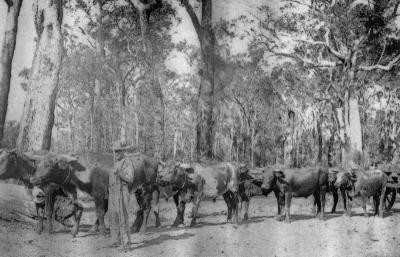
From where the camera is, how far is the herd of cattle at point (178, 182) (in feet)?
26.8

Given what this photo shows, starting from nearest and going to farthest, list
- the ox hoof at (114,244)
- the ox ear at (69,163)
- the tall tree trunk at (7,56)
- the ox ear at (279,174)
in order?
the ox hoof at (114,244) < the ox ear at (69,163) < the tall tree trunk at (7,56) < the ox ear at (279,174)

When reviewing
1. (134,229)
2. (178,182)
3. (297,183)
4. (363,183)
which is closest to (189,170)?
(178,182)

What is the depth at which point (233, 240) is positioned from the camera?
835cm

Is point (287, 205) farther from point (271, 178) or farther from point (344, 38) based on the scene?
point (344, 38)

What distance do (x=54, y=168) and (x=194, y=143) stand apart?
8.51 m

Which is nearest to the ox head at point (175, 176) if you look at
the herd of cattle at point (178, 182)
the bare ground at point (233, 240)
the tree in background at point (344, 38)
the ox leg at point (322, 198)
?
the herd of cattle at point (178, 182)

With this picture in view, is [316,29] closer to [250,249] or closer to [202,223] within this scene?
[202,223]

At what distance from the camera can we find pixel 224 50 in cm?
2216

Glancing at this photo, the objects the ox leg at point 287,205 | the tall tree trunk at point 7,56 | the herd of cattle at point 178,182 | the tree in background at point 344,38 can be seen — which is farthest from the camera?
the tree in background at point 344,38

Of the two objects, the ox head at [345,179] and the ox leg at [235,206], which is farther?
the ox head at [345,179]

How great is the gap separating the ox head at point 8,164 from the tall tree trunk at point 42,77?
96.1 inches

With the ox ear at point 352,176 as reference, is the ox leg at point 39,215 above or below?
below

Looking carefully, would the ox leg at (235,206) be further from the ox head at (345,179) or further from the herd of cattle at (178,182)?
the ox head at (345,179)

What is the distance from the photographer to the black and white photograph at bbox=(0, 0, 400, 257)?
26.6 ft
